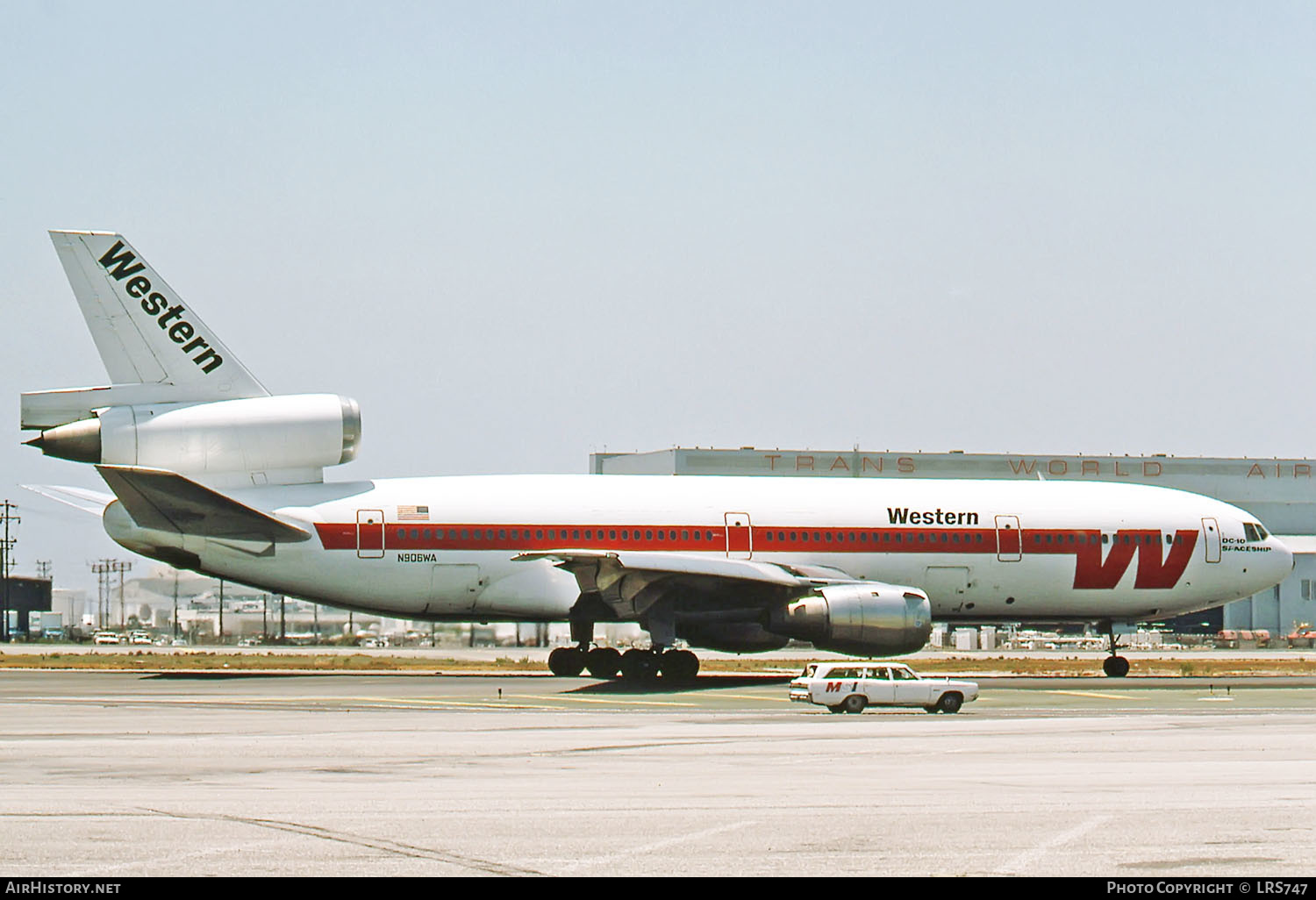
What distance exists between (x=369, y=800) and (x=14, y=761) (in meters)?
5.78

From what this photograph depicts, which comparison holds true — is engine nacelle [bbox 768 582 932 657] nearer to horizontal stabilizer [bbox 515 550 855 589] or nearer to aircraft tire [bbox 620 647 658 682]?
horizontal stabilizer [bbox 515 550 855 589]

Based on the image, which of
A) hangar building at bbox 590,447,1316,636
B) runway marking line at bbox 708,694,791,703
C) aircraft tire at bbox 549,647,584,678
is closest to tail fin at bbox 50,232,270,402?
aircraft tire at bbox 549,647,584,678

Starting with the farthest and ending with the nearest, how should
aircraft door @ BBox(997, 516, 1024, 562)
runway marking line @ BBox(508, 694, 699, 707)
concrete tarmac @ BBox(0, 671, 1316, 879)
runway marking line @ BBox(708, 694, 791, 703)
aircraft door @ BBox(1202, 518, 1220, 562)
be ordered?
aircraft door @ BBox(1202, 518, 1220, 562) < aircraft door @ BBox(997, 516, 1024, 562) < runway marking line @ BBox(708, 694, 791, 703) < runway marking line @ BBox(508, 694, 699, 707) < concrete tarmac @ BBox(0, 671, 1316, 879)

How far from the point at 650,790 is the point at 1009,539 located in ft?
85.2

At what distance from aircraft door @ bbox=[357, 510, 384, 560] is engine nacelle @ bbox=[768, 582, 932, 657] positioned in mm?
9389

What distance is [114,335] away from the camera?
34281 millimetres

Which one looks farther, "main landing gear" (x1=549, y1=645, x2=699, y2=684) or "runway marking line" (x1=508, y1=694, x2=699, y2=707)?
"main landing gear" (x1=549, y1=645, x2=699, y2=684)

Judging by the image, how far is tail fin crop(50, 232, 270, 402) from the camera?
3397cm

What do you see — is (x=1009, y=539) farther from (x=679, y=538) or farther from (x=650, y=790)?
(x=650, y=790)

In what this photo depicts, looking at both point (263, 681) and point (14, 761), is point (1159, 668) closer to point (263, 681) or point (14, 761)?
point (263, 681)

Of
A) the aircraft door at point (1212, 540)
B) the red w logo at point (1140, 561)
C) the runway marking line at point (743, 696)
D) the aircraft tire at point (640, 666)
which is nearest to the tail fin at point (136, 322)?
the aircraft tire at point (640, 666)

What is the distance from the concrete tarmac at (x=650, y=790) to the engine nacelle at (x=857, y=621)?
565 cm


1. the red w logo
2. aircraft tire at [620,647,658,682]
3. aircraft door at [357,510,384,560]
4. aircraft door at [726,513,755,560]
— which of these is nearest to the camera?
aircraft tire at [620,647,658,682]

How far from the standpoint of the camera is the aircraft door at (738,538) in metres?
36.3
